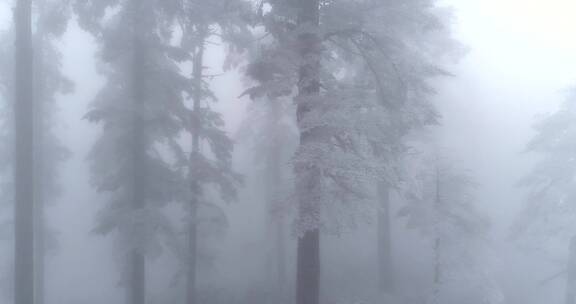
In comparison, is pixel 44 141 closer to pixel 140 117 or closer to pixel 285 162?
pixel 140 117

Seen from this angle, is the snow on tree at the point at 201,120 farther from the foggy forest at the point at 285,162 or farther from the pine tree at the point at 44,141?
the pine tree at the point at 44,141

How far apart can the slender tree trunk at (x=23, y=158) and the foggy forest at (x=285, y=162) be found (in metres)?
0.03

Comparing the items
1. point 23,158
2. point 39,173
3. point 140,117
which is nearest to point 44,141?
point 39,173

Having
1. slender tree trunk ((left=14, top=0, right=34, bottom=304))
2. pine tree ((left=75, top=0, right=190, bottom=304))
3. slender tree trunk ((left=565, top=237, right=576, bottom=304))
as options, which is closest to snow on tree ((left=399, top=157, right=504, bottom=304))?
slender tree trunk ((left=565, top=237, right=576, bottom=304))

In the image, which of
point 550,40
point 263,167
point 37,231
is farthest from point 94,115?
point 550,40

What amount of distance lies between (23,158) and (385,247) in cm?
1429

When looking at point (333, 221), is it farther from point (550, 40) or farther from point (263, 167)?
point (550, 40)

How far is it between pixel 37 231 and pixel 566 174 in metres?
21.9

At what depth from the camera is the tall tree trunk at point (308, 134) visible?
9133 millimetres

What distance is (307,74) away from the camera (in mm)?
9617

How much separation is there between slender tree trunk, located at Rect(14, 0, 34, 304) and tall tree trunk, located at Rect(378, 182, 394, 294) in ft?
42.5

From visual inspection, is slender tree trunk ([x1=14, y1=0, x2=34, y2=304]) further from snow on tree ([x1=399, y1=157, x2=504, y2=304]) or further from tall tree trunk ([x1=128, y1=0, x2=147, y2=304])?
snow on tree ([x1=399, y1=157, x2=504, y2=304])

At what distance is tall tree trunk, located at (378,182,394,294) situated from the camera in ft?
62.3

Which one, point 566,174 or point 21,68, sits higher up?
point 21,68
